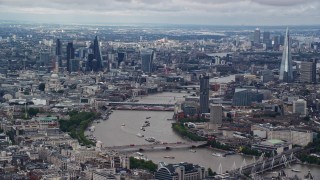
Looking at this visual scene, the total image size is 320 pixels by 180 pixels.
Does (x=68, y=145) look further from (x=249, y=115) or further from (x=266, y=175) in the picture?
(x=249, y=115)

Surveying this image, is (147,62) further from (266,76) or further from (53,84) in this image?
(53,84)

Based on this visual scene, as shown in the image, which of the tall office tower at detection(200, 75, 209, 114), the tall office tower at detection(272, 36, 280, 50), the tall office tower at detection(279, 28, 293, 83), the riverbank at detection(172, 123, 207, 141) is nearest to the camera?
the riverbank at detection(172, 123, 207, 141)

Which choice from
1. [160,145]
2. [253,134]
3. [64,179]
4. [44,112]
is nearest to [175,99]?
[44,112]

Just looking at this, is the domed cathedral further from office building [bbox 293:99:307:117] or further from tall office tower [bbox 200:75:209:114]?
office building [bbox 293:99:307:117]

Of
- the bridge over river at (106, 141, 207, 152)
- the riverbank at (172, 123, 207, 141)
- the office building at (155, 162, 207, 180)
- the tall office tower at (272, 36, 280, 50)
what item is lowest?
the tall office tower at (272, 36, 280, 50)

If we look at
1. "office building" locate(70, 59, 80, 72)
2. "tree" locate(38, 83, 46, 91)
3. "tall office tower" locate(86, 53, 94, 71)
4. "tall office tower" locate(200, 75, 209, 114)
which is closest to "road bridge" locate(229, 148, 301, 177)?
"tall office tower" locate(200, 75, 209, 114)

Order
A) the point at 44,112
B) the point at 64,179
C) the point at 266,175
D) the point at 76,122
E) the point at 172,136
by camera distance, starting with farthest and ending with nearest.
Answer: the point at 44,112
the point at 76,122
the point at 172,136
the point at 266,175
the point at 64,179

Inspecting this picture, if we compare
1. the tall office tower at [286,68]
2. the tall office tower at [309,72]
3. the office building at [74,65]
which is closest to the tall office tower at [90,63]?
the office building at [74,65]
